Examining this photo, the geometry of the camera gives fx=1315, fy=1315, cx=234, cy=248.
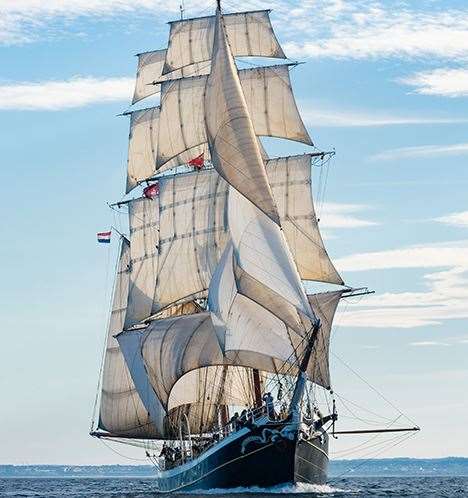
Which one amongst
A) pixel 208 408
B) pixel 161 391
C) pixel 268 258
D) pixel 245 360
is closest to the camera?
pixel 268 258

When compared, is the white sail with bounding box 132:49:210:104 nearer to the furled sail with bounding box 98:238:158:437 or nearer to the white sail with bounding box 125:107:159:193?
the white sail with bounding box 125:107:159:193

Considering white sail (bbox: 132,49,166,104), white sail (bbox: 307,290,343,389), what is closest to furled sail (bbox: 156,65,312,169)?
white sail (bbox: 132,49,166,104)

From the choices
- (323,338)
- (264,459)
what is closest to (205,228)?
(323,338)

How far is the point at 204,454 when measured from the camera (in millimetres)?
76812

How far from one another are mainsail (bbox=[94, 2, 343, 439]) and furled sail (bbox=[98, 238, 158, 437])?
0.43 feet

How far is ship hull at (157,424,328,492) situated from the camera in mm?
69625

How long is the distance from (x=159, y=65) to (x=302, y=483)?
42.4m

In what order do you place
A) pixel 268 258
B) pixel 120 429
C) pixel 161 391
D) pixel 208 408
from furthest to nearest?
1. pixel 120 429
2. pixel 208 408
3. pixel 161 391
4. pixel 268 258

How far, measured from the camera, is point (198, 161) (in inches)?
3652

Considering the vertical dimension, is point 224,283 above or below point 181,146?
below

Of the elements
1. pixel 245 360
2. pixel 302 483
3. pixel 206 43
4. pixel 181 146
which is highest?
pixel 206 43

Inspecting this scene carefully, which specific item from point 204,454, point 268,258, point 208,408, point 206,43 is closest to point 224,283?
point 268,258

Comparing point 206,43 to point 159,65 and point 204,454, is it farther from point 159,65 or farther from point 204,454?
point 204,454

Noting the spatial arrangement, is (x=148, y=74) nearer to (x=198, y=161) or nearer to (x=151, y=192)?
(x=151, y=192)
